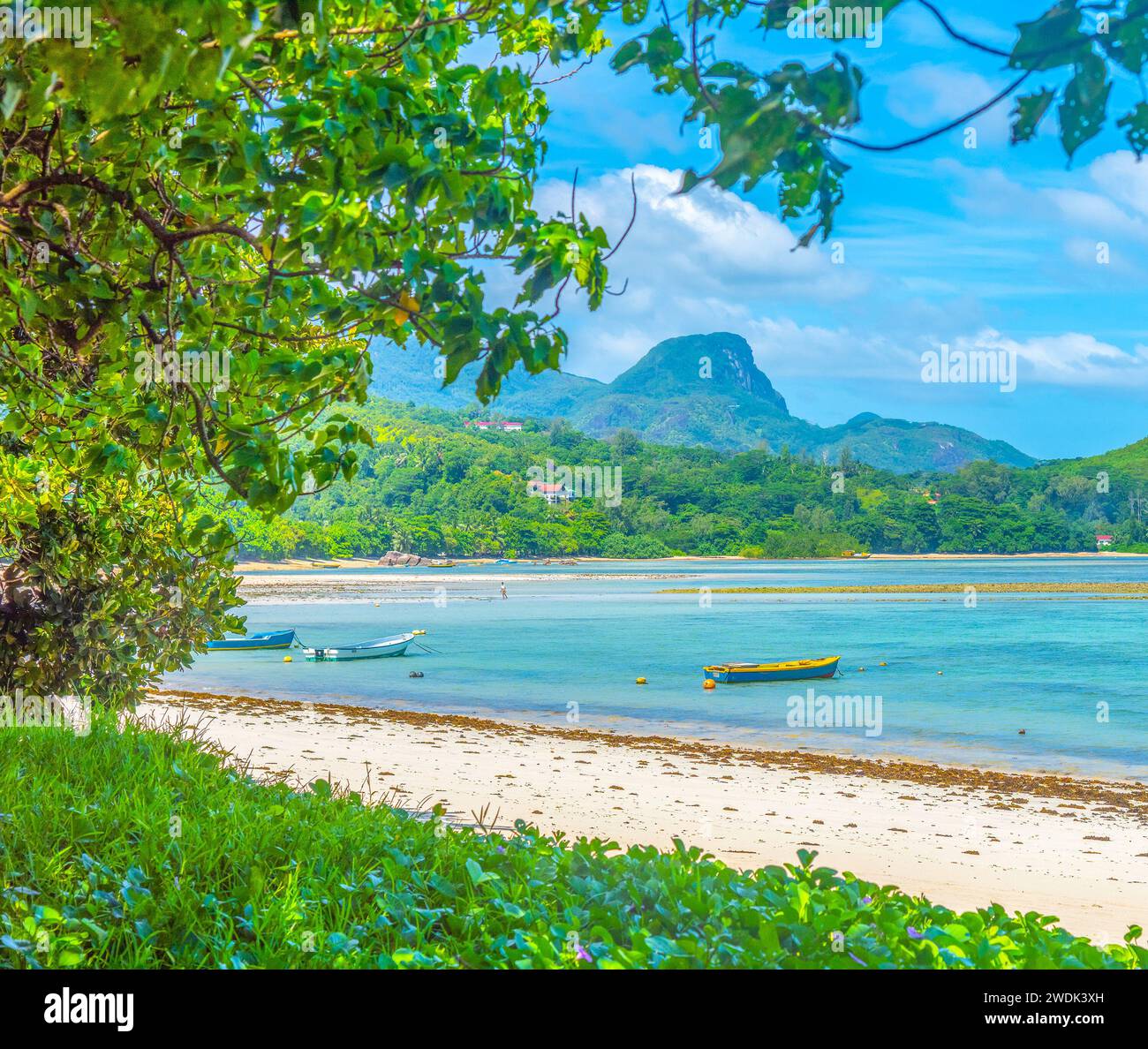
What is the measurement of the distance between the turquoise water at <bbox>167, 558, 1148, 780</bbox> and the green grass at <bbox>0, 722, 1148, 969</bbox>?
16323 mm

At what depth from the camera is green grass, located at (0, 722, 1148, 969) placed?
4.24 metres

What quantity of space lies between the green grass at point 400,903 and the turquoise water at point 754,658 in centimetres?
1632

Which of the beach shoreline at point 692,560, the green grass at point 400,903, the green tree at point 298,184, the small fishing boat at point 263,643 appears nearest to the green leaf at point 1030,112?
the green tree at point 298,184

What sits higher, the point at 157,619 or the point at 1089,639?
the point at 157,619

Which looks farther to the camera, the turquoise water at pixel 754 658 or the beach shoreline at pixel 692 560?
the beach shoreline at pixel 692 560

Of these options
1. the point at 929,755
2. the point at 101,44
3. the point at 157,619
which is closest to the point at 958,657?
the point at 929,755

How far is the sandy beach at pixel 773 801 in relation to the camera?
34.4 feet

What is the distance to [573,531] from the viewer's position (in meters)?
148

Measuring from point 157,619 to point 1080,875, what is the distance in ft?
33.0

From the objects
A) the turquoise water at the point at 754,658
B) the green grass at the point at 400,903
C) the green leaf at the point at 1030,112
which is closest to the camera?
the green leaf at the point at 1030,112

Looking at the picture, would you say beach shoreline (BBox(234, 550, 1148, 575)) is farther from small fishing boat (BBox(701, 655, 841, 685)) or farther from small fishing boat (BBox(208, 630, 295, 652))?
small fishing boat (BBox(701, 655, 841, 685))

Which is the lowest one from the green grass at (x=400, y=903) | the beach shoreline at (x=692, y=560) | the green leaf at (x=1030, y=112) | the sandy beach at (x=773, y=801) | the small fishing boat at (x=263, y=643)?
the beach shoreline at (x=692, y=560)

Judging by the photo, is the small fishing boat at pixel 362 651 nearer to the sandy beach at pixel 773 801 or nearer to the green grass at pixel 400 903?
the sandy beach at pixel 773 801

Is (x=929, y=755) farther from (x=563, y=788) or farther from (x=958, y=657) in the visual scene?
Answer: (x=958, y=657)
